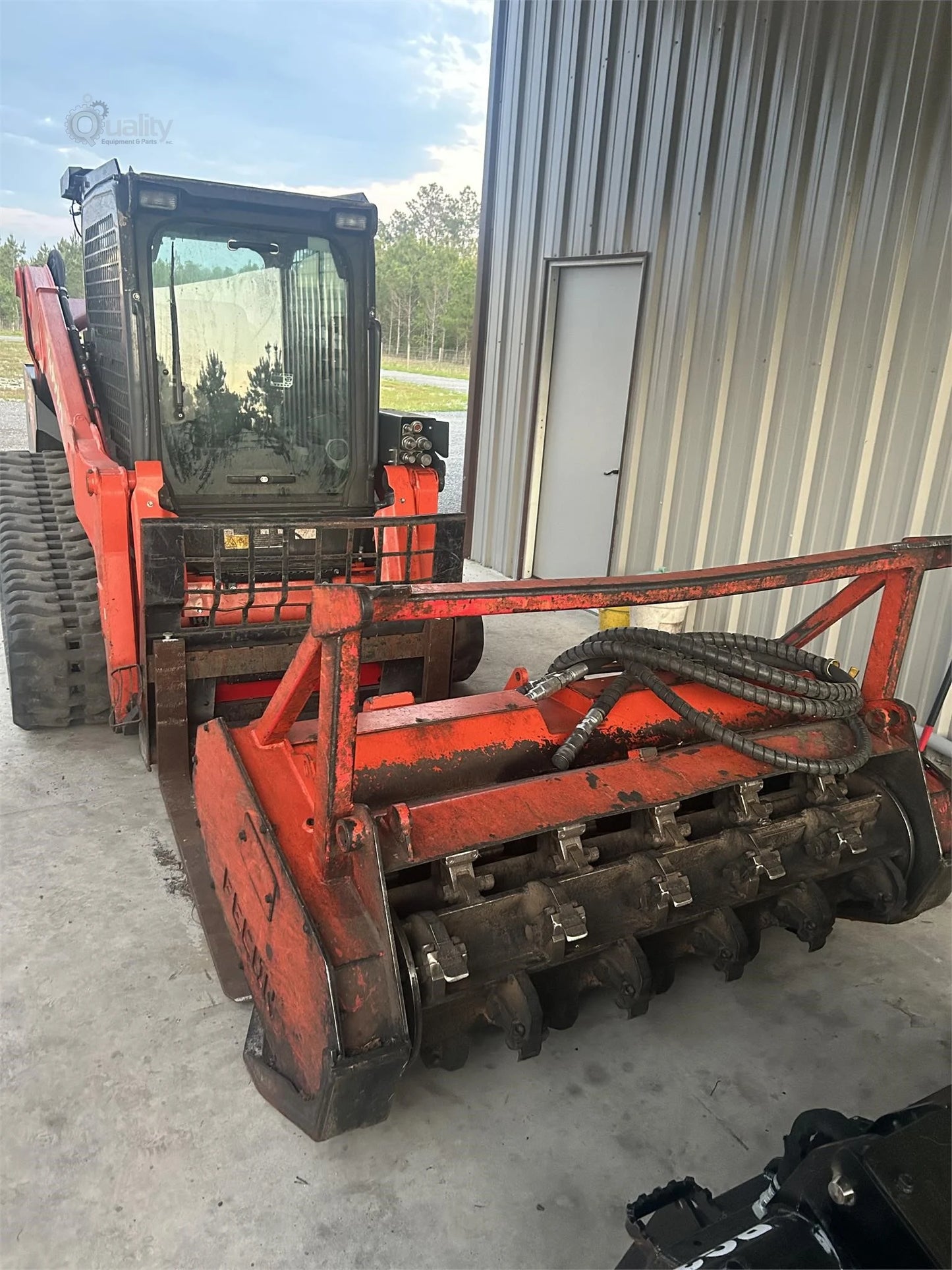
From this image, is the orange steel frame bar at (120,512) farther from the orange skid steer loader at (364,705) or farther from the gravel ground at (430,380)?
the gravel ground at (430,380)

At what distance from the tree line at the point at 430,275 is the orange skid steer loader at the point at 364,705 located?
23.3 metres

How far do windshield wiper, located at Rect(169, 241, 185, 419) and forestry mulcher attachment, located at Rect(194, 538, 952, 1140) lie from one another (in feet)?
6.21

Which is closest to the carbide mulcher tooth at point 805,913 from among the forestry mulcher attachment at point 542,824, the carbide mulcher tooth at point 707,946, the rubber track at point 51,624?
the forestry mulcher attachment at point 542,824

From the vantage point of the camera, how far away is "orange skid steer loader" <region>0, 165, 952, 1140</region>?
1.94 meters

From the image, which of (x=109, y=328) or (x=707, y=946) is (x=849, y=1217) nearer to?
(x=707, y=946)

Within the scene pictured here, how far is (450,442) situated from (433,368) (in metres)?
17.5

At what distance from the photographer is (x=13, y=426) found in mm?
13141

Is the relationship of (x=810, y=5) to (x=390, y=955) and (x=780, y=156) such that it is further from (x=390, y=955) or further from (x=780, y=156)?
(x=390, y=955)

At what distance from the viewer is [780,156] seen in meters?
4.79

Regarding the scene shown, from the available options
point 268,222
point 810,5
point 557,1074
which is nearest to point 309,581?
point 268,222

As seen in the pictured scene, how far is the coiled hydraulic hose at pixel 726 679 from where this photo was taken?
2357 millimetres

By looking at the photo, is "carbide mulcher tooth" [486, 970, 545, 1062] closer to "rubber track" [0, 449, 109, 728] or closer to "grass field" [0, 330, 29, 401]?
"rubber track" [0, 449, 109, 728]

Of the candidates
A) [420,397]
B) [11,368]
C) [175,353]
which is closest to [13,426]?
[11,368]

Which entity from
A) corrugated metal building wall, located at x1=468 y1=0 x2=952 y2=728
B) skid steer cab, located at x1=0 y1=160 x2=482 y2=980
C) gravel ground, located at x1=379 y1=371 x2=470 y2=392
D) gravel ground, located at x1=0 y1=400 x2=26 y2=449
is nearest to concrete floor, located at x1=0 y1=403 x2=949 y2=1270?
skid steer cab, located at x1=0 y1=160 x2=482 y2=980
